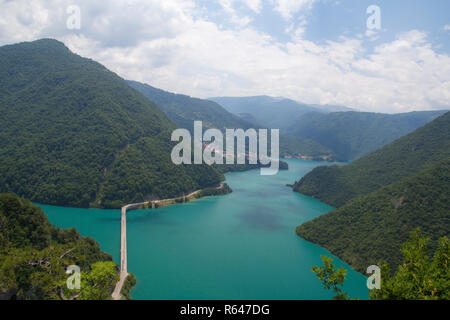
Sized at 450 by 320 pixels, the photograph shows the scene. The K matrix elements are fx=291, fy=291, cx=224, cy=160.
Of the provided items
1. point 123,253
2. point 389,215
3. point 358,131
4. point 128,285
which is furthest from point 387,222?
point 358,131

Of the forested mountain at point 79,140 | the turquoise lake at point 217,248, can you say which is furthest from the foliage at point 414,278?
the forested mountain at point 79,140

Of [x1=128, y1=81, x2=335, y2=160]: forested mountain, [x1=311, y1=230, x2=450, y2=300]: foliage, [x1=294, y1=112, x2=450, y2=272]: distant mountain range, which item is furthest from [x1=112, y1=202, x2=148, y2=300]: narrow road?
[x1=128, y1=81, x2=335, y2=160]: forested mountain

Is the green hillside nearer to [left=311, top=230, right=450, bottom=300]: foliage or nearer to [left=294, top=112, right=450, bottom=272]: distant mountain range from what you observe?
[left=294, top=112, right=450, bottom=272]: distant mountain range

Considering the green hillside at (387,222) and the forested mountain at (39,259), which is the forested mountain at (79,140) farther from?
the green hillside at (387,222)

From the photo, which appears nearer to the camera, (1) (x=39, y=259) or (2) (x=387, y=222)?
(1) (x=39, y=259)

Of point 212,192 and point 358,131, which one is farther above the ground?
point 358,131

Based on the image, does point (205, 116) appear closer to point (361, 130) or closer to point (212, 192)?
point (361, 130)
